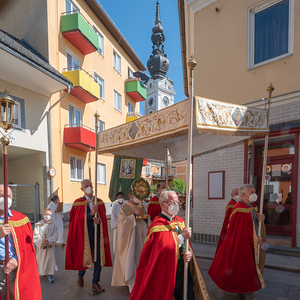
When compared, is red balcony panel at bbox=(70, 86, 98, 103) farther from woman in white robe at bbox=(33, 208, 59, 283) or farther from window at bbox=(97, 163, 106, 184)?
woman in white robe at bbox=(33, 208, 59, 283)

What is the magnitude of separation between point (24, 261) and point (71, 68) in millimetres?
13102

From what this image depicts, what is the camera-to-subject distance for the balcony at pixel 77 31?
1341cm

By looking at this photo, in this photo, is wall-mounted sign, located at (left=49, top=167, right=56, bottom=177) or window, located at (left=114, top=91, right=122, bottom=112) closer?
wall-mounted sign, located at (left=49, top=167, right=56, bottom=177)

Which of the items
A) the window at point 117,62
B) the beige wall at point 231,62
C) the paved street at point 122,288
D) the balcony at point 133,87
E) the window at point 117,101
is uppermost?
the window at point 117,62

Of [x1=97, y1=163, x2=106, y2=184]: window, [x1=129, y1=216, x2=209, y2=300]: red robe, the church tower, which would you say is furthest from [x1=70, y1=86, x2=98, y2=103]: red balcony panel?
the church tower

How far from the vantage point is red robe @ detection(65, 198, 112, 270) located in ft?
15.1

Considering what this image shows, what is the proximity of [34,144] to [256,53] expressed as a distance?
960 centimetres

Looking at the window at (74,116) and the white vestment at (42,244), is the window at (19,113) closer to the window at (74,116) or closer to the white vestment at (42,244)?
the window at (74,116)

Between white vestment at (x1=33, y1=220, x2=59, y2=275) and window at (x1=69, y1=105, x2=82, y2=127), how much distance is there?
975cm

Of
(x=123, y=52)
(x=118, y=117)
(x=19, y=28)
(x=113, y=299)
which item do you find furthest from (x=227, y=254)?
(x=123, y=52)

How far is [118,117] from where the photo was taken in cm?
2023

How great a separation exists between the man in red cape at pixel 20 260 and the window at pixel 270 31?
687 centimetres

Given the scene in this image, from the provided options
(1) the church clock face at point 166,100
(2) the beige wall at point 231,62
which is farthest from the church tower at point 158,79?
(2) the beige wall at point 231,62

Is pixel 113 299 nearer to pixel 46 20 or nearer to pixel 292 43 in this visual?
pixel 292 43
